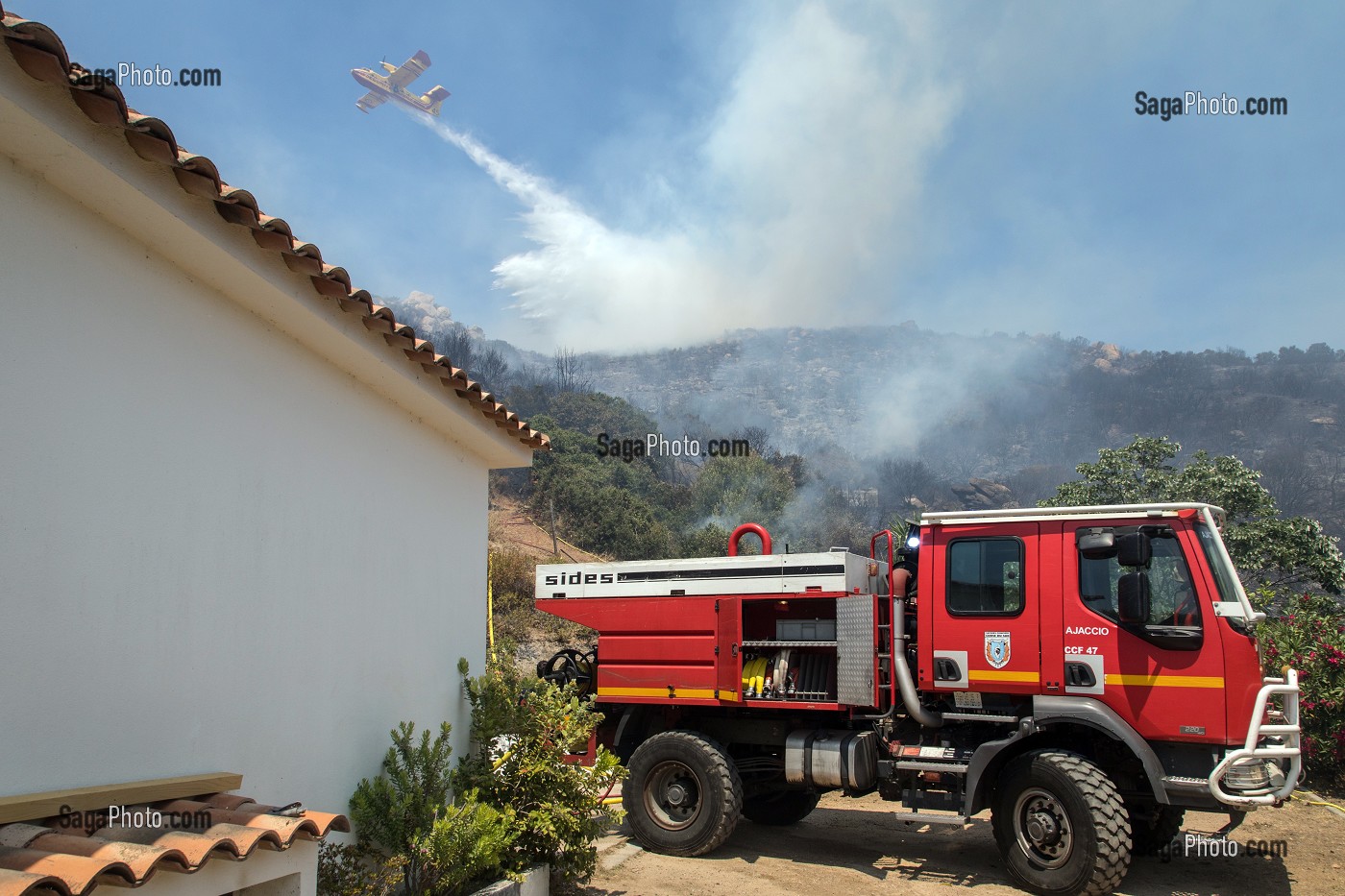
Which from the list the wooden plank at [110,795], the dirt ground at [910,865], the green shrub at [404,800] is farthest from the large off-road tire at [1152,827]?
the wooden plank at [110,795]

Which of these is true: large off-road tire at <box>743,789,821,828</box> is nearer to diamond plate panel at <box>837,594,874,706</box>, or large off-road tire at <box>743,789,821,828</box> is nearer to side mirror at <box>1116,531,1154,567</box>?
diamond plate panel at <box>837,594,874,706</box>

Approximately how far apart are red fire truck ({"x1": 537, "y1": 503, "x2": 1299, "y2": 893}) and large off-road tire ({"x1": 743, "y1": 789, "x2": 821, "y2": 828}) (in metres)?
0.02

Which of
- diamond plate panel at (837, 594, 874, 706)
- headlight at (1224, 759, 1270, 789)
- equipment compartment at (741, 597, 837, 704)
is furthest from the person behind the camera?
equipment compartment at (741, 597, 837, 704)

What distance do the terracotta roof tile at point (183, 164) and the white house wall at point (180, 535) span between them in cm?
40

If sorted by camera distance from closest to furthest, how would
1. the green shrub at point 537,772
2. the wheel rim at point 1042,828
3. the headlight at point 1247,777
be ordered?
the green shrub at point 537,772 < the headlight at point 1247,777 < the wheel rim at point 1042,828

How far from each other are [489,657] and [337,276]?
3.90 meters

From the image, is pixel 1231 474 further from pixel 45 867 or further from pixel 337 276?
pixel 45 867

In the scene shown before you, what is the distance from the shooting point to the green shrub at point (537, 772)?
6.61 m

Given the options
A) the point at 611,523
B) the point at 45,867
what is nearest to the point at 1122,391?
the point at 611,523

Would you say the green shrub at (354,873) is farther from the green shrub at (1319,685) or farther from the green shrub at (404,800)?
the green shrub at (1319,685)

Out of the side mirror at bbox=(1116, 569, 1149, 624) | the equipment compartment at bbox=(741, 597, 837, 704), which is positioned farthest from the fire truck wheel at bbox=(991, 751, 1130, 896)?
the equipment compartment at bbox=(741, 597, 837, 704)

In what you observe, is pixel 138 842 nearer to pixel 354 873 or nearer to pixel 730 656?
pixel 354 873

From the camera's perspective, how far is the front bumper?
694 cm

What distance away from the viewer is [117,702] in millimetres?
3963
